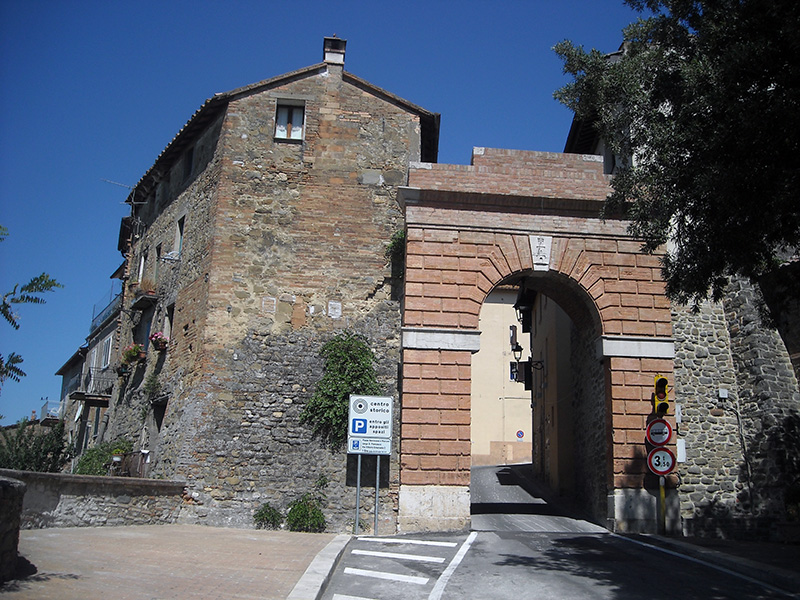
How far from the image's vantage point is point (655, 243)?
40.2 ft

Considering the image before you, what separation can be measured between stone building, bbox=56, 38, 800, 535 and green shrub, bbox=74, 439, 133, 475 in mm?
617

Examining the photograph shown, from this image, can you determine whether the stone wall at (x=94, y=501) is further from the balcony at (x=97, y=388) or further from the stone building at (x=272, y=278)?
the balcony at (x=97, y=388)

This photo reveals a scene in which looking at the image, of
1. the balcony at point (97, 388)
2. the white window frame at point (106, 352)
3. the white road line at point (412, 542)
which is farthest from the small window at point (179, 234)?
the white road line at point (412, 542)

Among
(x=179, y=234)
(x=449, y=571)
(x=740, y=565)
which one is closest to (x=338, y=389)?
(x=449, y=571)

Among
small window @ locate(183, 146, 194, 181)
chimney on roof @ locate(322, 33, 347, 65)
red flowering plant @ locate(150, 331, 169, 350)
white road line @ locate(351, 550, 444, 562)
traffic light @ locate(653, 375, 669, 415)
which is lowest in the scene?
white road line @ locate(351, 550, 444, 562)

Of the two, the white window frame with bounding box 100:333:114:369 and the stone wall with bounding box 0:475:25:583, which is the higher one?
the white window frame with bounding box 100:333:114:369

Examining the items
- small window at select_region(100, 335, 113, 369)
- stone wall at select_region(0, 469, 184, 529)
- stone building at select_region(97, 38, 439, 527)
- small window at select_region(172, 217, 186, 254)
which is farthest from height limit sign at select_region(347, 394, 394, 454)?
small window at select_region(100, 335, 113, 369)

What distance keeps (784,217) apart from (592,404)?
8.57 metres

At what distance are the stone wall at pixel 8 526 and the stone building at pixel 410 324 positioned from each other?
812 centimetres

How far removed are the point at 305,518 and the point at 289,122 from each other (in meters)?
10.1

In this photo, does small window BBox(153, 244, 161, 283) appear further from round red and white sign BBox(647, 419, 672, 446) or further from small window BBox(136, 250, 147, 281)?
round red and white sign BBox(647, 419, 672, 446)

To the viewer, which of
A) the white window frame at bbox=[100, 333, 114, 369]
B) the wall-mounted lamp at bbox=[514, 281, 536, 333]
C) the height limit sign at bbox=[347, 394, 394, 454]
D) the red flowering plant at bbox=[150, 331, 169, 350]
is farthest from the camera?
the white window frame at bbox=[100, 333, 114, 369]

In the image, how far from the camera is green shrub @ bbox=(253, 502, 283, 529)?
16016 millimetres

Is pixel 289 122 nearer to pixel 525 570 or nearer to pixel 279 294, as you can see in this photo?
pixel 279 294
